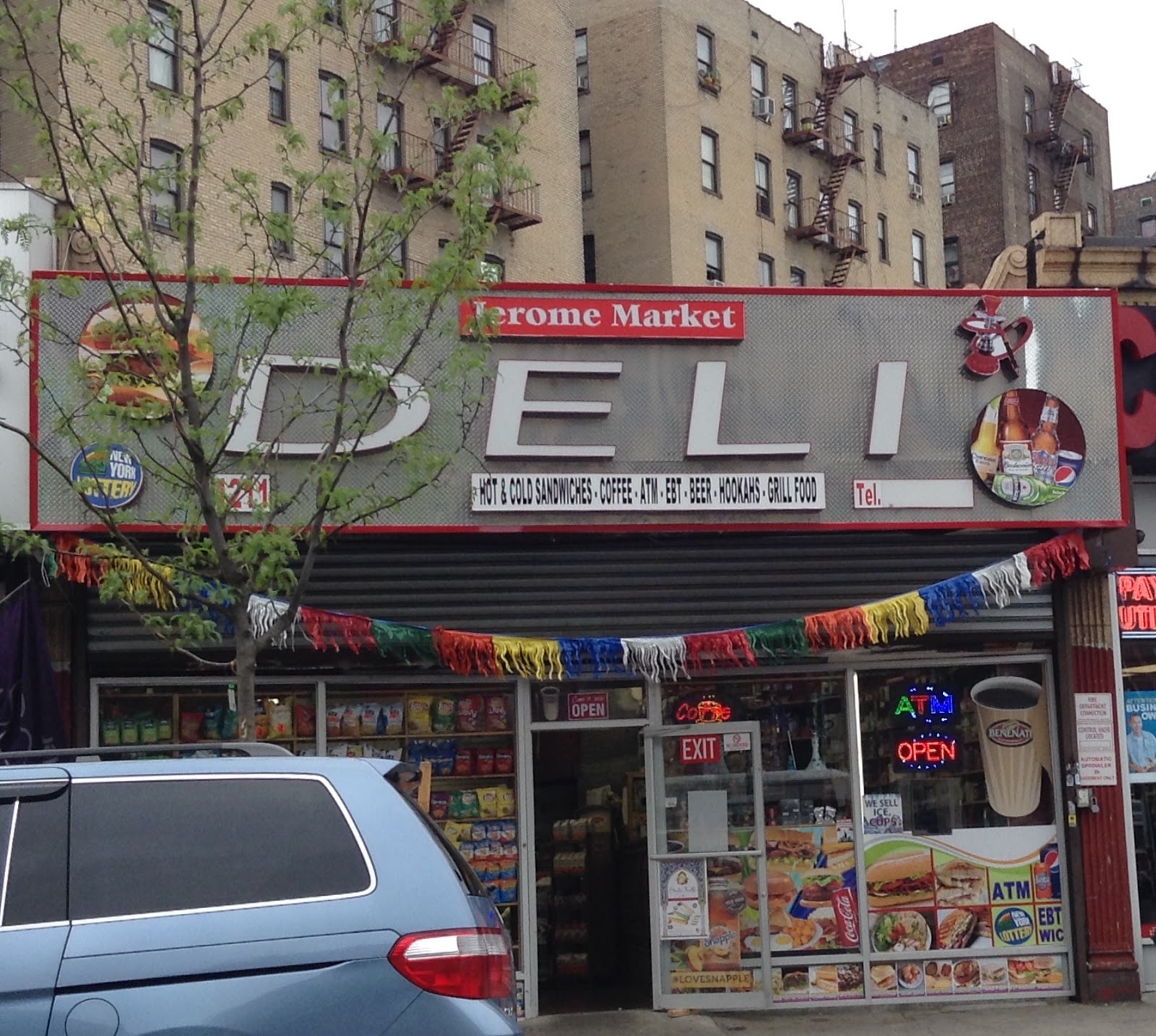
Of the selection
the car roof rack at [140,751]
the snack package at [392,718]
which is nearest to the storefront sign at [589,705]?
the snack package at [392,718]

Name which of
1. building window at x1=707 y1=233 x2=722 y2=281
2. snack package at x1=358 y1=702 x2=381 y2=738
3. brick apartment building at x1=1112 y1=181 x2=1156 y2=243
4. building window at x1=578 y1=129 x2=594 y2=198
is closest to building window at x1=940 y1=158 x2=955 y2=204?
brick apartment building at x1=1112 y1=181 x2=1156 y2=243

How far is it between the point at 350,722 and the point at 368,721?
133mm

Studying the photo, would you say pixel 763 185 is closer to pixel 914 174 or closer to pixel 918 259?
pixel 918 259

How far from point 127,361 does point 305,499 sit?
152cm

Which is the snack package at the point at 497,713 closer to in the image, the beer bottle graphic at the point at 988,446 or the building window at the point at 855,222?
the beer bottle graphic at the point at 988,446

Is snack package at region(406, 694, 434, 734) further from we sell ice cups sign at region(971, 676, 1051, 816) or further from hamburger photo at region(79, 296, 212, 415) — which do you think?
we sell ice cups sign at region(971, 676, 1051, 816)

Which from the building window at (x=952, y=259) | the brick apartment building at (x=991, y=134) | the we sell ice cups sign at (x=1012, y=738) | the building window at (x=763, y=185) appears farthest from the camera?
the building window at (x=952, y=259)

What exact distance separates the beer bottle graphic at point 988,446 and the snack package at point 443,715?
425 cm

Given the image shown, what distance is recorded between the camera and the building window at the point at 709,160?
45312mm

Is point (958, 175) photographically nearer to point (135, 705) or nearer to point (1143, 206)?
point (1143, 206)

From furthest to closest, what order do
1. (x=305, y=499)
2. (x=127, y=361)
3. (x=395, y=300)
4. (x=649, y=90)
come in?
(x=649, y=90) → (x=305, y=499) → (x=127, y=361) → (x=395, y=300)

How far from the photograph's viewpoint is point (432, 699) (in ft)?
39.9

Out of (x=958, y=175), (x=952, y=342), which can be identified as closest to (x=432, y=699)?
(x=952, y=342)

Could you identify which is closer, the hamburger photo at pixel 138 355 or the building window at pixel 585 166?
the hamburger photo at pixel 138 355
